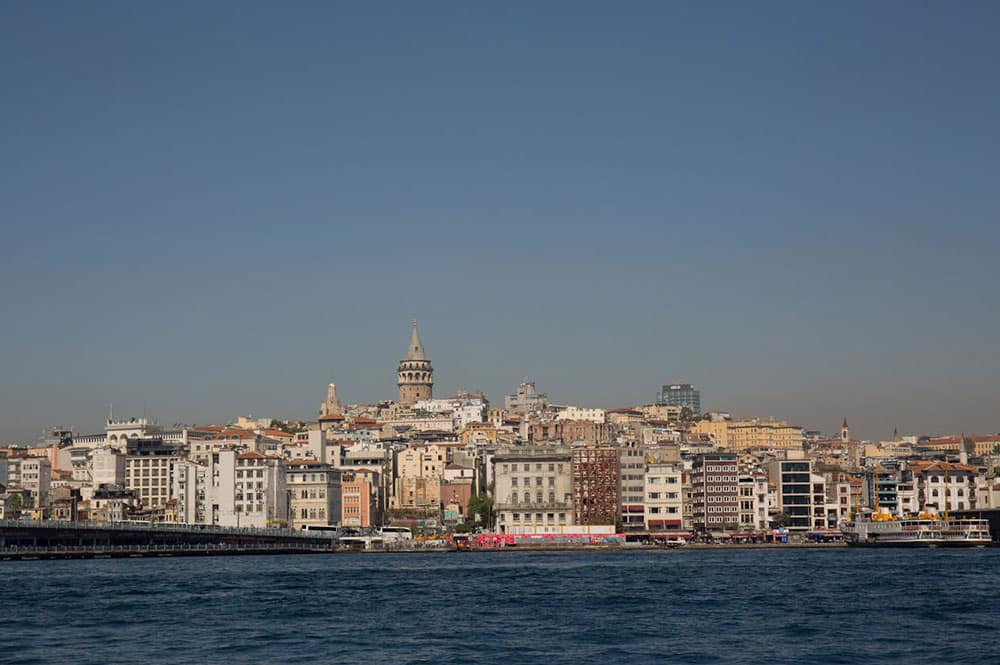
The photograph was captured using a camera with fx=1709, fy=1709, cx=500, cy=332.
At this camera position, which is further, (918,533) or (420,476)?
(420,476)

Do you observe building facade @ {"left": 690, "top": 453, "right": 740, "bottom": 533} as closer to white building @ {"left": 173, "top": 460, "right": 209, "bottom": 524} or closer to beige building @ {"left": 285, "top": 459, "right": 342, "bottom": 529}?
beige building @ {"left": 285, "top": 459, "right": 342, "bottom": 529}

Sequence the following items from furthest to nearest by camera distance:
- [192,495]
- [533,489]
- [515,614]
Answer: [192,495]
[533,489]
[515,614]

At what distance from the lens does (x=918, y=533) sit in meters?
115

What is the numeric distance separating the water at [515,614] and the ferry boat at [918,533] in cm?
3274

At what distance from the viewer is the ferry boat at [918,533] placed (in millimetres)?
113812

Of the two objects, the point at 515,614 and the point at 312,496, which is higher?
the point at 312,496

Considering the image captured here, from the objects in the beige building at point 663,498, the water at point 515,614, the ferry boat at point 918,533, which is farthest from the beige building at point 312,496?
the water at point 515,614

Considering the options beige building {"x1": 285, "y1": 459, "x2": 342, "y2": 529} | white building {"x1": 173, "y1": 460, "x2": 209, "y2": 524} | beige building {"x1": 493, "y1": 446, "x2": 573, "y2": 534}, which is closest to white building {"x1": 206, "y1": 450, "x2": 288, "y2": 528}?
beige building {"x1": 285, "y1": 459, "x2": 342, "y2": 529}

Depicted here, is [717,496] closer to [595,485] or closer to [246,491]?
[595,485]

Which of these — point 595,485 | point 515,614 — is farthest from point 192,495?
point 515,614

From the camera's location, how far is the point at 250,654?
40.3 m

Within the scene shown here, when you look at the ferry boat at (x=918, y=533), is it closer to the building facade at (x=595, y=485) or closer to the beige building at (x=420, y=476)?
the building facade at (x=595, y=485)

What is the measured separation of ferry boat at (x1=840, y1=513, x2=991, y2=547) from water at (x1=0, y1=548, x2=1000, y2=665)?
32.7m

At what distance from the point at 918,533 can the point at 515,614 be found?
70196mm
